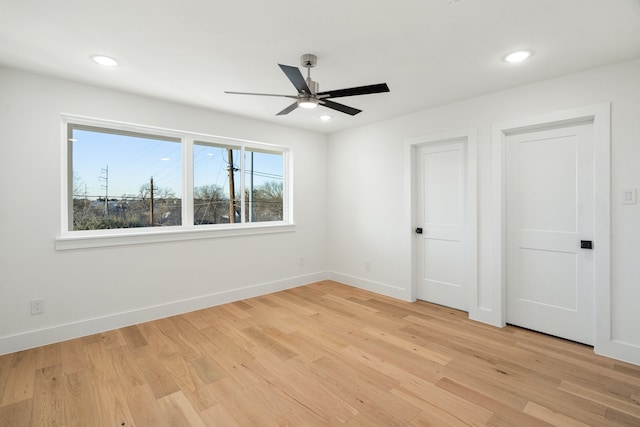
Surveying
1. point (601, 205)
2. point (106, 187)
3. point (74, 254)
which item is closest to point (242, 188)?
point (106, 187)

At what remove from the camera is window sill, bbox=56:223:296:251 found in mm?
2984

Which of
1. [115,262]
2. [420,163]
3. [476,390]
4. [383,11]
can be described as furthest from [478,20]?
[115,262]

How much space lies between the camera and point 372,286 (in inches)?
179

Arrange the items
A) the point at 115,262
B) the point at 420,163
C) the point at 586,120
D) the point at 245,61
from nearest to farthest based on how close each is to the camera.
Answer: the point at 245,61
the point at 586,120
the point at 115,262
the point at 420,163

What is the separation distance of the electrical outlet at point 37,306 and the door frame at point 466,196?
4.11 metres

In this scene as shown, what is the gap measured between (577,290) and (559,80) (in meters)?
2.04

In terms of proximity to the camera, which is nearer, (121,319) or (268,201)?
(121,319)

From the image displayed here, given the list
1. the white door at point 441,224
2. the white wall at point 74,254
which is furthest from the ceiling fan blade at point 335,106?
the white wall at point 74,254

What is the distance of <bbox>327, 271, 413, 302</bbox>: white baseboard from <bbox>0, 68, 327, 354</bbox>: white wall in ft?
4.85

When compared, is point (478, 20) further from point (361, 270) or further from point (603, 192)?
point (361, 270)

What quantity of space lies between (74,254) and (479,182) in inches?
174

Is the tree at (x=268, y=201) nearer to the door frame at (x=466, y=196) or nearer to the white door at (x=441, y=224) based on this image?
the door frame at (x=466, y=196)

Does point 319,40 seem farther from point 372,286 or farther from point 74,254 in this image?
point 372,286

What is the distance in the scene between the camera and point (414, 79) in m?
2.91
